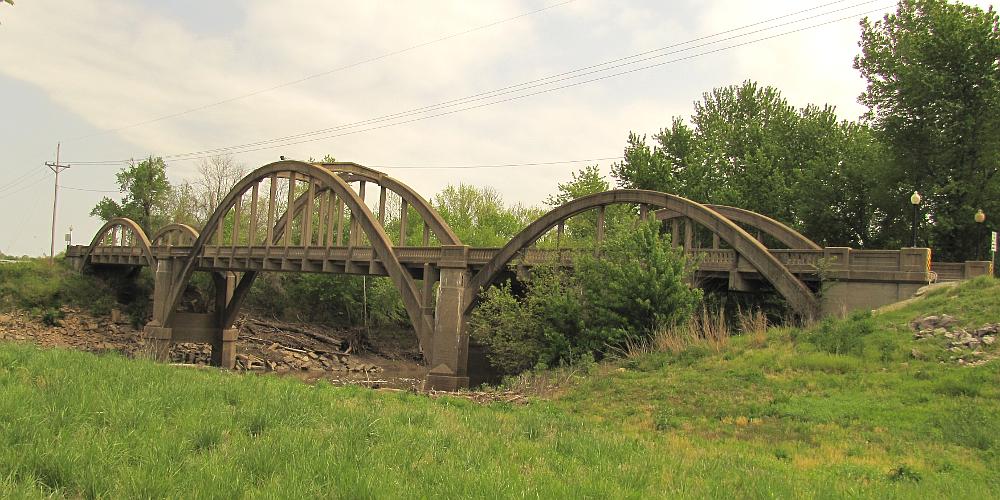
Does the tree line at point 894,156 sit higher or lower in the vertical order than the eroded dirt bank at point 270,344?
higher

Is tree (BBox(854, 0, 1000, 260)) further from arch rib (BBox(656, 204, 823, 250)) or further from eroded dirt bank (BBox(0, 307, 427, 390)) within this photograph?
eroded dirt bank (BBox(0, 307, 427, 390))

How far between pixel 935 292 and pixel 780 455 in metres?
10.4

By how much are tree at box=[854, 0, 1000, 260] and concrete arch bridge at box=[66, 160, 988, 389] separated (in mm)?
7425

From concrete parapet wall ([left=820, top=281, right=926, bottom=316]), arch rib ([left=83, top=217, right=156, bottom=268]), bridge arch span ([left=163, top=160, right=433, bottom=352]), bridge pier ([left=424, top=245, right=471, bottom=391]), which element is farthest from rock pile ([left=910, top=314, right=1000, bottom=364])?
arch rib ([left=83, top=217, right=156, bottom=268])

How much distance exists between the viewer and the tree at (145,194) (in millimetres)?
68188

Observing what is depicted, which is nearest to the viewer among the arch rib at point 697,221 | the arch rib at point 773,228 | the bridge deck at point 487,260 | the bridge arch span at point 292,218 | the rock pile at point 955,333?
the rock pile at point 955,333

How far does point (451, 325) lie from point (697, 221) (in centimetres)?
1036

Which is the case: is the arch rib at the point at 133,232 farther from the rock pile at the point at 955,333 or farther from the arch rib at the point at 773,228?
the rock pile at the point at 955,333

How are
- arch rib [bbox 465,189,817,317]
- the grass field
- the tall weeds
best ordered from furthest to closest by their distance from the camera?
arch rib [bbox 465,189,817,317] → the tall weeds → the grass field

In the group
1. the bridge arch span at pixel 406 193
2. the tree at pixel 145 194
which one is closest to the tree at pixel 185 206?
the tree at pixel 145 194

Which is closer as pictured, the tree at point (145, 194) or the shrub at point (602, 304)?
the shrub at point (602, 304)

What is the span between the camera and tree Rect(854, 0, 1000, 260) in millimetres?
30156

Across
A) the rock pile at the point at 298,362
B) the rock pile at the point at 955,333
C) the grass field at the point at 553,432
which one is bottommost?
the rock pile at the point at 298,362

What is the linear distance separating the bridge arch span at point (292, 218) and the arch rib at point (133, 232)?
12.3 feet
